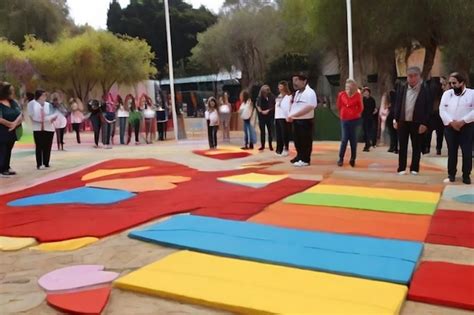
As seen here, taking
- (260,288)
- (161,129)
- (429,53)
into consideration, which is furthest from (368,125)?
(429,53)

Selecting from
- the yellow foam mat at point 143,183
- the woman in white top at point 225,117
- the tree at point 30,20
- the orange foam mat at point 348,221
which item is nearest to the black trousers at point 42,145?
the yellow foam mat at point 143,183

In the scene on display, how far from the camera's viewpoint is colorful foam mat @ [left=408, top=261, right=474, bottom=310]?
9.80 feet

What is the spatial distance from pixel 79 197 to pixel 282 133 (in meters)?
5.40

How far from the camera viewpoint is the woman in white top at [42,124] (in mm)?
9219

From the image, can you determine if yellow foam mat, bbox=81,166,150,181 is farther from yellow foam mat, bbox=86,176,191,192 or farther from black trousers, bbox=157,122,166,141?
black trousers, bbox=157,122,166,141

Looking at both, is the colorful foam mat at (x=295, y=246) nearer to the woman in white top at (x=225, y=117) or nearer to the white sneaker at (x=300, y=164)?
the white sneaker at (x=300, y=164)

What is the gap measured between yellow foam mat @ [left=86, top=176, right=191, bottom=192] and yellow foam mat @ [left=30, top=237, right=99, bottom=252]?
231 cm

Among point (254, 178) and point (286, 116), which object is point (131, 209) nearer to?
point (254, 178)

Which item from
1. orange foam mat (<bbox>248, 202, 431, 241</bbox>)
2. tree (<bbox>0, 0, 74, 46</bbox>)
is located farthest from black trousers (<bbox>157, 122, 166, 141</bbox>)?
tree (<bbox>0, 0, 74, 46</bbox>)

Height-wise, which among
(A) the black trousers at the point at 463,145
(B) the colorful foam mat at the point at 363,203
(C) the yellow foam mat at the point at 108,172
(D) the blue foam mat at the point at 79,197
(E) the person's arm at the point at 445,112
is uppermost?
(E) the person's arm at the point at 445,112

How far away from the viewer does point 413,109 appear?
24.0ft

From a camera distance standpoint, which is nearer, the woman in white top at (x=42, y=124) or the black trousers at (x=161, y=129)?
the woman in white top at (x=42, y=124)

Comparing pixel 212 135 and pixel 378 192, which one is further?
pixel 212 135

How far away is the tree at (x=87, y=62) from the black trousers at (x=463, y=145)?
26.0 m
